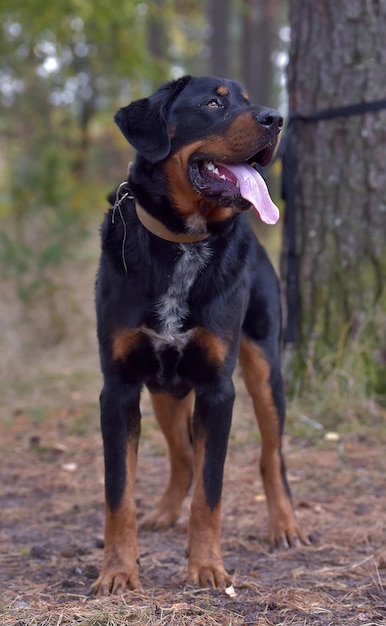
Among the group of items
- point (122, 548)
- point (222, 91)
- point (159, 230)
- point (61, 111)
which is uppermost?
point (61, 111)

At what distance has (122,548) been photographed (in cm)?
359

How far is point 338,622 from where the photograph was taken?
122 inches

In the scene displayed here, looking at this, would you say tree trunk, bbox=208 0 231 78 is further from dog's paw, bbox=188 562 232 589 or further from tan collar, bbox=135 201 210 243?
dog's paw, bbox=188 562 232 589

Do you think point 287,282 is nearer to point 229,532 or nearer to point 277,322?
point 277,322

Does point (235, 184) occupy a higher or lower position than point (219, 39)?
lower

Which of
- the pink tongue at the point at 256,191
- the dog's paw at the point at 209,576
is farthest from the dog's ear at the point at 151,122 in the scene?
the dog's paw at the point at 209,576

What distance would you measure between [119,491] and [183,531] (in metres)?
1.13

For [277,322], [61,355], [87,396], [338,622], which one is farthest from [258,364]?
[61,355]

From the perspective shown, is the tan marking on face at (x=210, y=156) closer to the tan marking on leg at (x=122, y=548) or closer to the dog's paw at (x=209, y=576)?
the tan marking on leg at (x=122, y=548)

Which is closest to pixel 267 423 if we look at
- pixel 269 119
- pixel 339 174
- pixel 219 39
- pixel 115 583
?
pixel 115 583

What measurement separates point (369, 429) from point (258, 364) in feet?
6.13

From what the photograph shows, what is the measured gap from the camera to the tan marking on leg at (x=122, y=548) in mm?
3516

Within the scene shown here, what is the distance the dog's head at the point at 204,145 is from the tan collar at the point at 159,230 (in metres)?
0.05

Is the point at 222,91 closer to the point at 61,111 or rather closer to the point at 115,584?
the point at 115,584
